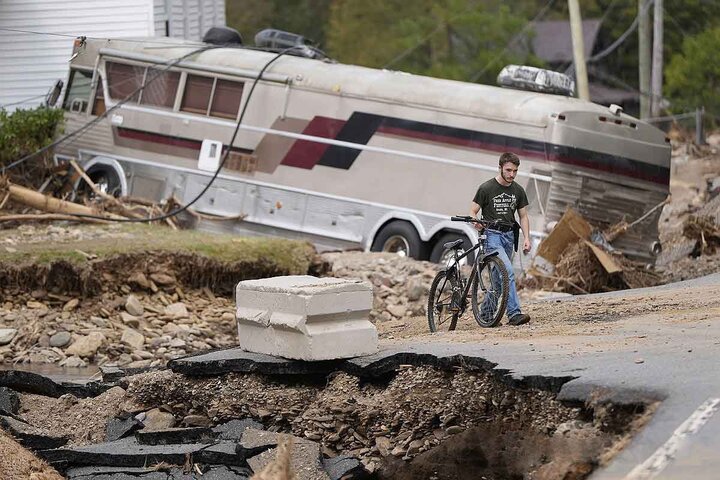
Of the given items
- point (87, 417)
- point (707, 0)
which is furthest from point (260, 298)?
point (707, 0)

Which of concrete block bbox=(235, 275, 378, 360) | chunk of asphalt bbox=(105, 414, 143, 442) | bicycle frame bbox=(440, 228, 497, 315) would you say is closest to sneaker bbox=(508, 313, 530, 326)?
bicycle frame bbox=(440, 228, 497, 315)

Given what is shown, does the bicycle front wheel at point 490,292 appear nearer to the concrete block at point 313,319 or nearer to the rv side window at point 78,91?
the concrete block at point 313,319

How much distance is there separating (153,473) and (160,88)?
14.7 metres

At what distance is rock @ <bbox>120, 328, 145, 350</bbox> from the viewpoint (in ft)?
55.7

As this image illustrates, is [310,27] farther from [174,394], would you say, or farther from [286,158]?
[174,394]

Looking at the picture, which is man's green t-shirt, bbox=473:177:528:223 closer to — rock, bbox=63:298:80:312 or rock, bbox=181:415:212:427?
rock, bbox=181:415:212:427

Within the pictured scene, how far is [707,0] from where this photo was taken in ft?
176

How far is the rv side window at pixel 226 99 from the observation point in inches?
936

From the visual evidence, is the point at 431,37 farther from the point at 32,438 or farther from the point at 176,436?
the point at 176,436

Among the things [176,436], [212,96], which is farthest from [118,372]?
[212,96]

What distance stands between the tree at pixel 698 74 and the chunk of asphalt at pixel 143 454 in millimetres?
38507

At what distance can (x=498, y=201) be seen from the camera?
1394 centimetres

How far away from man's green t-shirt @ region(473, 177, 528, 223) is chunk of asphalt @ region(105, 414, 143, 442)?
412cm

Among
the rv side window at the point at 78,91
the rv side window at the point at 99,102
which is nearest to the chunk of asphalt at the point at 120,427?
the rv side window at the point at 99,102
